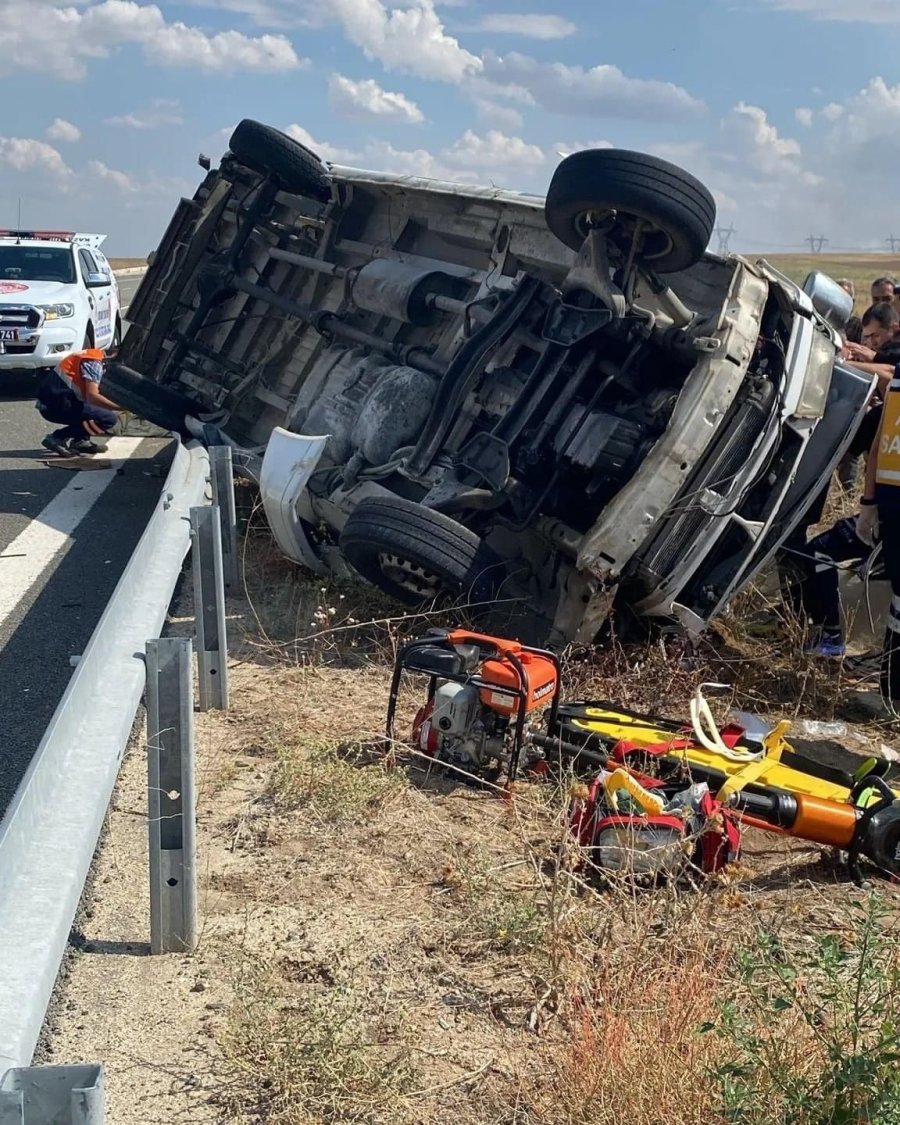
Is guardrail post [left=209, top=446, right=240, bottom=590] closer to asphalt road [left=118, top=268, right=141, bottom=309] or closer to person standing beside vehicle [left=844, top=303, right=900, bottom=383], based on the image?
person standing beside vehicle [left=844, top=303, right=900, bottom=383]

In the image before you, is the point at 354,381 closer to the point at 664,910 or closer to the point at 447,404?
the point at 447,404

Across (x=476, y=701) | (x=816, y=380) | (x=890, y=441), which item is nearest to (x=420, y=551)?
(x=476, y=701)

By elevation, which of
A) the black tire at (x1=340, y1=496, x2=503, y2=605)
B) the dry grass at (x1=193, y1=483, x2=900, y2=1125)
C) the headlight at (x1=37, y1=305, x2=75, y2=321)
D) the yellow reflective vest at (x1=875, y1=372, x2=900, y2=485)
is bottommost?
the dry grass at (x1=193, y1=483, x2=900, y2=1125)

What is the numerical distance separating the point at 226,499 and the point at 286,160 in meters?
3.46

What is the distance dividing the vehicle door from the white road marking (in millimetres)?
4861

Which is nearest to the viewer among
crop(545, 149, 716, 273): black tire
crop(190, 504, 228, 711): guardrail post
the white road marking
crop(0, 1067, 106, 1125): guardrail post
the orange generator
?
crop(0, 1067, 106, 1125): guardrail post

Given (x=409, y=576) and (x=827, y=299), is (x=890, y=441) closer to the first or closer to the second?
(x=827, y=299)

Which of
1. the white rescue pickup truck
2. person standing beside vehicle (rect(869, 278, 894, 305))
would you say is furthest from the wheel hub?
the white rescue pickup truck

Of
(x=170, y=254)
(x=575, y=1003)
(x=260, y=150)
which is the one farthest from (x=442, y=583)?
(x=170, y=254)

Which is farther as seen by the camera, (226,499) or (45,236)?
(45,236)

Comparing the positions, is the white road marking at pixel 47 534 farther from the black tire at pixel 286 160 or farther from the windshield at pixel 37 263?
the windshield at pixel 37 263

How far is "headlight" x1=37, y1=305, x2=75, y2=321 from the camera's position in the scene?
47.0 feet

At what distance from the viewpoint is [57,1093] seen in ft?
5.50

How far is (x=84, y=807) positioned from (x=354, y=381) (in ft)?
18.2
